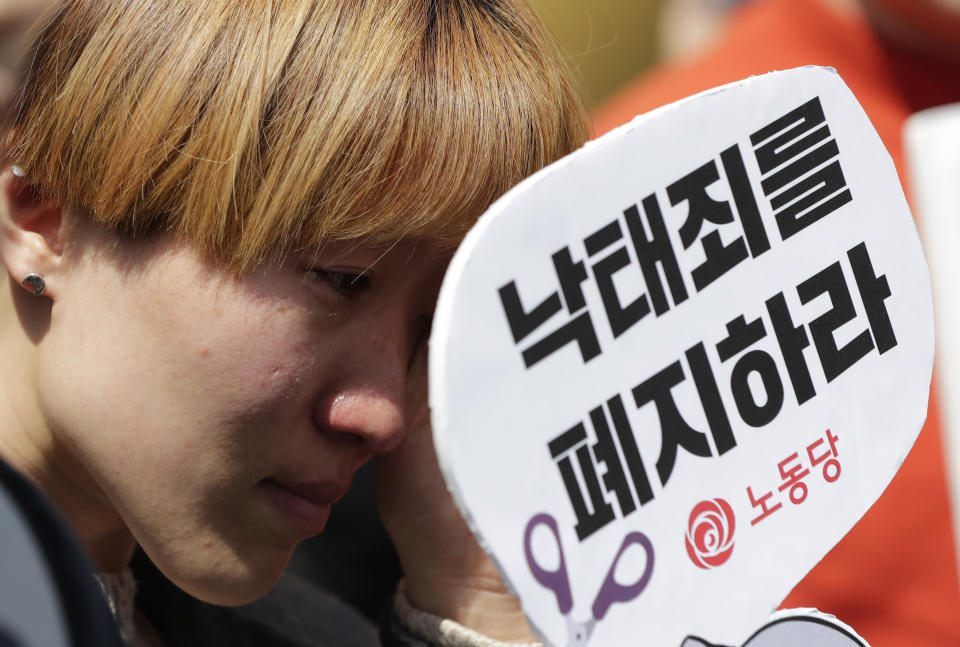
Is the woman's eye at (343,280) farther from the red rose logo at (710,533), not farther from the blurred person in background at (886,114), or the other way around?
the blurred person in background at (886,114)

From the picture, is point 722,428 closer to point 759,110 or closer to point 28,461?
point 759,110

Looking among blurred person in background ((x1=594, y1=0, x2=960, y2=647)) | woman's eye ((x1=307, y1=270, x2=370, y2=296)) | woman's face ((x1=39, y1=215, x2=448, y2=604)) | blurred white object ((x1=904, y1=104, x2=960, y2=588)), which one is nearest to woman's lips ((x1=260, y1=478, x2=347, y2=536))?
woman's face ((x1=39, y1=215, x2=448, y2=604))

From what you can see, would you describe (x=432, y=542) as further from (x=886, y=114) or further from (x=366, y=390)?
(x=886, y=114)

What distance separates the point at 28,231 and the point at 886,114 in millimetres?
1308

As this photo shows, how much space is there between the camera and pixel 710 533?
0.70 meters

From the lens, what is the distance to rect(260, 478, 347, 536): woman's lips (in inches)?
34.6

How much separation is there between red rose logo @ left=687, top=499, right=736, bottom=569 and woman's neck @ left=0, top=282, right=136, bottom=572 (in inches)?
21.3

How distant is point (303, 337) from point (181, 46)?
0.24 meters

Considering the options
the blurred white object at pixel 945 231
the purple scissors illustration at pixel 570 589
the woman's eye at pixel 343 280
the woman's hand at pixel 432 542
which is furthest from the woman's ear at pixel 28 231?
the blurred white object at pixel 945 231

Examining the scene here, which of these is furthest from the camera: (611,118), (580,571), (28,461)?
(611,118)

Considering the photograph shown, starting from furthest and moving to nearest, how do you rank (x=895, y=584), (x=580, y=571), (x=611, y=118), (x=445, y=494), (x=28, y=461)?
(x=611, y=118) → (x=895, y=584) → (x=445, y=494) → (x=28, y=461) → (x=580, y=571)

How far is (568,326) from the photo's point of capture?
0.64 m

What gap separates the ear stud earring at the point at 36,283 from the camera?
85cm

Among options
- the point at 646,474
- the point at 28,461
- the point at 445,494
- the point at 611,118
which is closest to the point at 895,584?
the point at 445,494
